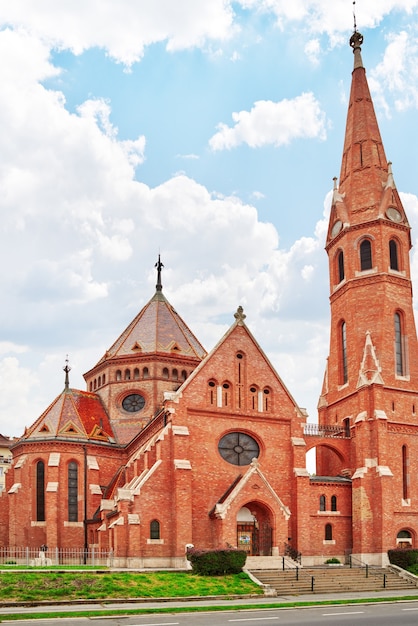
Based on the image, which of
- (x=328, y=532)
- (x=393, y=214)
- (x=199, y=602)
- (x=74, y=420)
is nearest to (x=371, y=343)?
(x=393, y=214)

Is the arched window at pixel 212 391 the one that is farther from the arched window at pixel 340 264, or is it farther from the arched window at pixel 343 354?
the arched window at pixel 340 264

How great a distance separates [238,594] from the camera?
34.8 metres

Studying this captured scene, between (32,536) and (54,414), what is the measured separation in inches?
357

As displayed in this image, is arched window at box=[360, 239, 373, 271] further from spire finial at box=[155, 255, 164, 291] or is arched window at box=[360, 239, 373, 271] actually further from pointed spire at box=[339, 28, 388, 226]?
spire finial at box=[155, 255, 164, 291]

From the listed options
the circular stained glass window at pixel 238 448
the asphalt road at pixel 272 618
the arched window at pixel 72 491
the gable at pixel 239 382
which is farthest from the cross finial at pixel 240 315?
the asphalt road at pixel 272 618

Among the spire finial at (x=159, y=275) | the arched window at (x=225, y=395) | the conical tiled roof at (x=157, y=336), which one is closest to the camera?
the arched window at (x=225, y=395)

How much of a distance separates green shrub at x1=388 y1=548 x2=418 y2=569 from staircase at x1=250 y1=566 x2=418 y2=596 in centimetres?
80

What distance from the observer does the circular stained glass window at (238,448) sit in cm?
4892

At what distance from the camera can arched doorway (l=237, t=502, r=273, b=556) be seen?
46938 mm

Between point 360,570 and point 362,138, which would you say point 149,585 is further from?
point 362,138

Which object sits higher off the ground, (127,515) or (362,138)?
(362,138)

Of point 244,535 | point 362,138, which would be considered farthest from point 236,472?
point 362,138

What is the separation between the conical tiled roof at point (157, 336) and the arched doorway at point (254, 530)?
56.3ft

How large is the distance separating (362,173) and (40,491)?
33.3m
